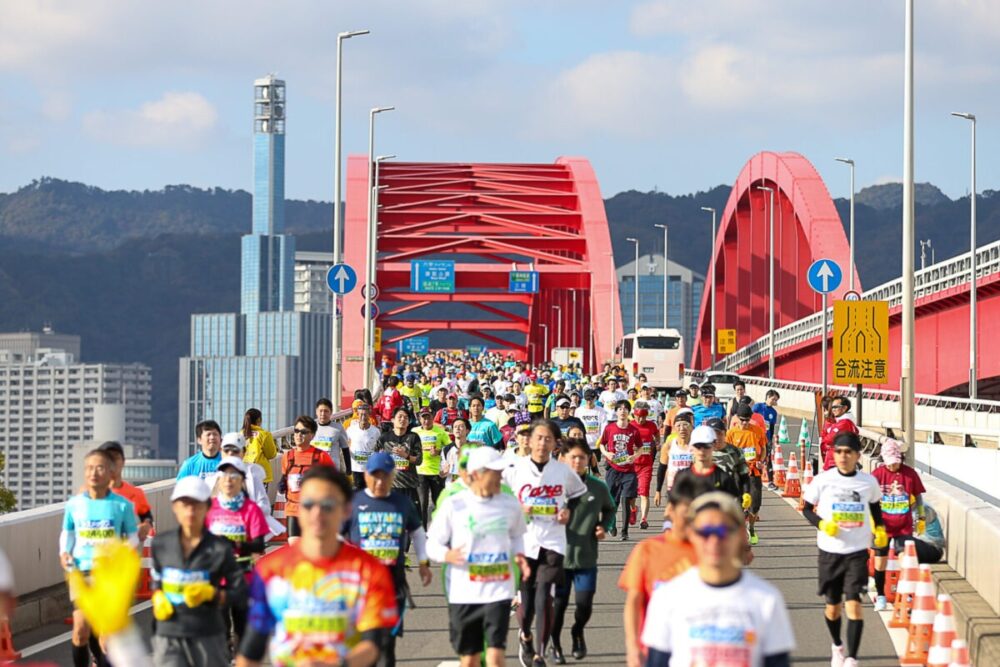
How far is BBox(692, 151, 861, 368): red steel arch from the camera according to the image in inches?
2143

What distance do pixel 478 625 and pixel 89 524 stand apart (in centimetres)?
223

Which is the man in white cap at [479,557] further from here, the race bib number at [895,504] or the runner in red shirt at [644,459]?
the runner in red shirt at [644,459]

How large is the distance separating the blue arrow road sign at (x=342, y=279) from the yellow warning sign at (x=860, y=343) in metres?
10.0

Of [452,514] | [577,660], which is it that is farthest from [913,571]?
[452,514]

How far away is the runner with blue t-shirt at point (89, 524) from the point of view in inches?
362

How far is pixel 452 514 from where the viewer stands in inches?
340

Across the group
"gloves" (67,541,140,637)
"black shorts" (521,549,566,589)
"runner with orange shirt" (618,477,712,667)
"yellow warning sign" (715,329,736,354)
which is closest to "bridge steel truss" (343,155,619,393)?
"yellow warning sign" (715,329,736,354)

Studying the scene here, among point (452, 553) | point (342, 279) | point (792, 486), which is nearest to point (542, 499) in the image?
point (452, 553)

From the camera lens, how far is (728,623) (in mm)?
5289

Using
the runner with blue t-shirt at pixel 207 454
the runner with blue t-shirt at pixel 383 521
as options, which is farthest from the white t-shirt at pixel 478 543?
the runner with blue t-shirt at pixel 207 454

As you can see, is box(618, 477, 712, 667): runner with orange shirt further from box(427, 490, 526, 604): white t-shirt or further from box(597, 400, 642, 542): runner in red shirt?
box(597, 400, 642, 542): runner in red shirt

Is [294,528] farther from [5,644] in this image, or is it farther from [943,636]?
[943,636]

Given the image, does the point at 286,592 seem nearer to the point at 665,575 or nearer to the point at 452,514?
the point at 665,575

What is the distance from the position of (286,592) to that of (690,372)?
2636 inches
